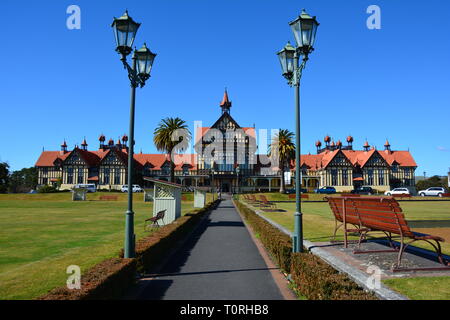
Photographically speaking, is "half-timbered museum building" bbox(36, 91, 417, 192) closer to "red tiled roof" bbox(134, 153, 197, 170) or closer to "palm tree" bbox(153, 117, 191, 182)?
"red tiled roof" bbox(134, 153, 197, 170)

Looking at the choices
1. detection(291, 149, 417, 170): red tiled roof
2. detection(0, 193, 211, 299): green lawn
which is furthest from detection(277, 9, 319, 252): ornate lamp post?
detection(291, 149, 417, 170): red tiled roof

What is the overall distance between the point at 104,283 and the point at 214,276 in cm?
269

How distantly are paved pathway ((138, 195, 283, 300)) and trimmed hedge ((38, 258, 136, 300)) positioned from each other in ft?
1.36

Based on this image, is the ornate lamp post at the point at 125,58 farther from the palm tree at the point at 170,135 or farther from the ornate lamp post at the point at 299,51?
the palm tree at the point at 170,135

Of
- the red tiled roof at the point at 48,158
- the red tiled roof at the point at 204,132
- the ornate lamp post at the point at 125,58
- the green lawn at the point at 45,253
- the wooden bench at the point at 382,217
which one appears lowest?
the green lawn at the point at 45,253

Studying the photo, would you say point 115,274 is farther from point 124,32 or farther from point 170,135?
point 170,135

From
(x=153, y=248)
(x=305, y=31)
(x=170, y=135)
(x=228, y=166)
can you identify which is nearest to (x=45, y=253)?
(x=153, y=248)

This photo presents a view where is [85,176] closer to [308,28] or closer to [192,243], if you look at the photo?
[192,243]

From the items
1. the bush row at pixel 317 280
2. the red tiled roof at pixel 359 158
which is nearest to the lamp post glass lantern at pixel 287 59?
the bush row at pixel 317 280

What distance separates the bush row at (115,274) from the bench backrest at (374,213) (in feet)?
17.0

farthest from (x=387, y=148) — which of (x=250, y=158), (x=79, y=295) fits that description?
(x=79, y=295)

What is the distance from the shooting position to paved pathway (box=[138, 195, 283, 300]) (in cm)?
585

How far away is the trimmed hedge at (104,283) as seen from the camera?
4.46 metres
